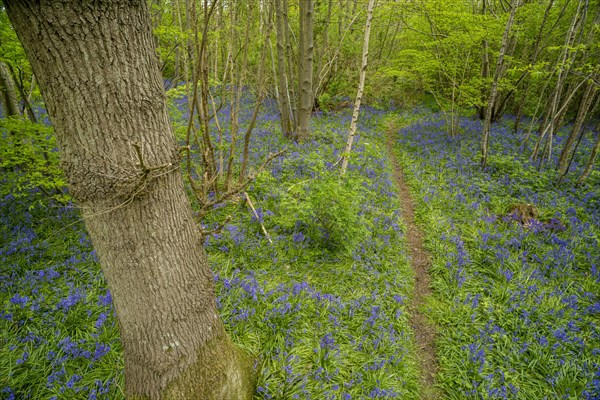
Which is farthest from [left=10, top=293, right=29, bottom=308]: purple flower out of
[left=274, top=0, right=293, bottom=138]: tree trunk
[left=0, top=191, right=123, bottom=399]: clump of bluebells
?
[left=274, top=0, right=293, bottom=138]: tree trunk

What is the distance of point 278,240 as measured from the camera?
5559 millimetres

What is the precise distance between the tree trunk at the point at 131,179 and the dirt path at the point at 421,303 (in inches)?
121

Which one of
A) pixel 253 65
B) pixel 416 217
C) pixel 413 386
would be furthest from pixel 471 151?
pixel 253 65

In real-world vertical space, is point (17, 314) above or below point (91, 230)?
below

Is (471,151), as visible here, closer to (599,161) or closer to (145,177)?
(599,161)

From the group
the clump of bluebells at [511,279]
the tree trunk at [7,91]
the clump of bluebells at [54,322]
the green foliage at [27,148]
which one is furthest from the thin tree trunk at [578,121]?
the tree trunk at [7,91]

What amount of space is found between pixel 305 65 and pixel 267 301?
807 centimetres

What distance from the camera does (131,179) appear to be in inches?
65.0

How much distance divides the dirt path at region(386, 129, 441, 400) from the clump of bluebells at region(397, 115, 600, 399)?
0.16m

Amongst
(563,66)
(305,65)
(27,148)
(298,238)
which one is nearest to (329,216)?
(298,238)

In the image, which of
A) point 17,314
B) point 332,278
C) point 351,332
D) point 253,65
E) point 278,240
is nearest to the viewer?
point 17,314

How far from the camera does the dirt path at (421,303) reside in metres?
4.09

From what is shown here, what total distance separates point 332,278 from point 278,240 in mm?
1229

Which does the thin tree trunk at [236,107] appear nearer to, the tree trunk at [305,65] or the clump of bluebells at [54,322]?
the clump of bluebells at [54,322]
